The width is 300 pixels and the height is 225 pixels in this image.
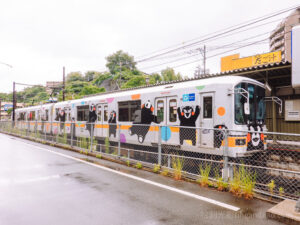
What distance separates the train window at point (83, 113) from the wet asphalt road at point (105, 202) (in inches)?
291

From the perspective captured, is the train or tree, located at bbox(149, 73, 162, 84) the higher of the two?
tree, located at bbox(149, 73, 162, 84)

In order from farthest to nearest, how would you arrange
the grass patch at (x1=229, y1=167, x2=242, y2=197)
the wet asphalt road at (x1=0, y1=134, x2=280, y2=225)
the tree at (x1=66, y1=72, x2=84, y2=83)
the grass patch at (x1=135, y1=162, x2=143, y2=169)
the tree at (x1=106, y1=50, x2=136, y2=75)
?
the tree at (x1=66, y1=72, x2=84, y2=83) → the tree at (x1=106, y1=50, x2=136, y2=75) → the grass patch at (x1=135, y1=162, x2=143, y2=169) → the grass patch at (x1=229, y1=167, x2=242, y2=197) → the wet asphalt road at (x1=0, y1=134, x2=280, y2=225)

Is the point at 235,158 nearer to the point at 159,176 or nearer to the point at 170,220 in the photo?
the point at 159,176

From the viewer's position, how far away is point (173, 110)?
353 inches

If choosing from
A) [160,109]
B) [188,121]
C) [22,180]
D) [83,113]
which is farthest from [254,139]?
[83,113]

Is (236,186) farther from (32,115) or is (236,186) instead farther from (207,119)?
(32,115)

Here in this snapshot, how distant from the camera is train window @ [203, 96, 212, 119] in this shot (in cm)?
781

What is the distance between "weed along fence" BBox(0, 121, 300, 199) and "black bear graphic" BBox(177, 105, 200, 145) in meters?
0.04

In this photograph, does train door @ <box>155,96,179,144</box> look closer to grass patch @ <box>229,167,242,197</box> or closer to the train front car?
the train front car

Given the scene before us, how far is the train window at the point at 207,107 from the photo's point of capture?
7.81 metres

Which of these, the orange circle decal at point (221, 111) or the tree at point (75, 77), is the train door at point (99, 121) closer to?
the orange circle decal at point (221, 111)

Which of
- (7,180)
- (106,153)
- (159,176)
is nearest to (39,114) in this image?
A: (106,153)

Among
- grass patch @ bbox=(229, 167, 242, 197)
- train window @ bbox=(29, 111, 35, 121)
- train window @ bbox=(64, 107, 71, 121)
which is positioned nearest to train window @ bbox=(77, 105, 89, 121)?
train window @ bbox=(64, 107, 71, 121)

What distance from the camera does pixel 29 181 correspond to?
19.3ft
